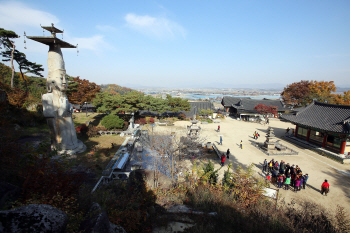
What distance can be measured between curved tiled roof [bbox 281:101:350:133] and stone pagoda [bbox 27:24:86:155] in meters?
21.9

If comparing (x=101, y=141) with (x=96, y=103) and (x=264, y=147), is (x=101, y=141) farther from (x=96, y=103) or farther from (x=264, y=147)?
(x=264, y=147)

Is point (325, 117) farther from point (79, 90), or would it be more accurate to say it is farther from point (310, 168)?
point (79, 90)

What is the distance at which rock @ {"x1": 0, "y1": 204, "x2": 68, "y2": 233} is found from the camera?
2.16 metres

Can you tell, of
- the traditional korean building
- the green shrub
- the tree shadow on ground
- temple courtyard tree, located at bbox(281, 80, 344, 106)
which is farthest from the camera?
temple courtyard tree, located at bbox(281, 80, 344, 106)

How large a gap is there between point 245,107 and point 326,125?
20.3 m

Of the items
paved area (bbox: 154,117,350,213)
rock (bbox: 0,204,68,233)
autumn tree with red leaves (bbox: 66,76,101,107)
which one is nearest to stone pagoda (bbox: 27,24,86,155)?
rock (bbox: 0,204,68,233)

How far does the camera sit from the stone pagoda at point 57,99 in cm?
1174

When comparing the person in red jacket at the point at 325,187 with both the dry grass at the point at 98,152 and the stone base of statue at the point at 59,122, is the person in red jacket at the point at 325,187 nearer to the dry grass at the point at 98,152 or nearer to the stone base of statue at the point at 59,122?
the dry grass at the point at 98,152

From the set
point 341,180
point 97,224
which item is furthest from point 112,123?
point 341,180

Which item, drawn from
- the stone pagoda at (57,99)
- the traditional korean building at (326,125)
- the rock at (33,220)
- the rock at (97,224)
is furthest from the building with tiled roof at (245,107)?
the rock at (33,220)

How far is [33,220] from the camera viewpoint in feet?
7.49

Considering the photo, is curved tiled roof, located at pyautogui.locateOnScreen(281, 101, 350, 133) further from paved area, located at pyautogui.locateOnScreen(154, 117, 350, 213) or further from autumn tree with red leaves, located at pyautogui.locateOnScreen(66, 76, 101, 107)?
Result: autumn tree with red leaves, located at pyautogui.locateOnScreen(66, 76, 101, 107)

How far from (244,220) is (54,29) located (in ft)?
50.4

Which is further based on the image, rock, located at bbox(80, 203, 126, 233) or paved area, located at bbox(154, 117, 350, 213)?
paved area, located at bbox(154, 117, 350, 213)
